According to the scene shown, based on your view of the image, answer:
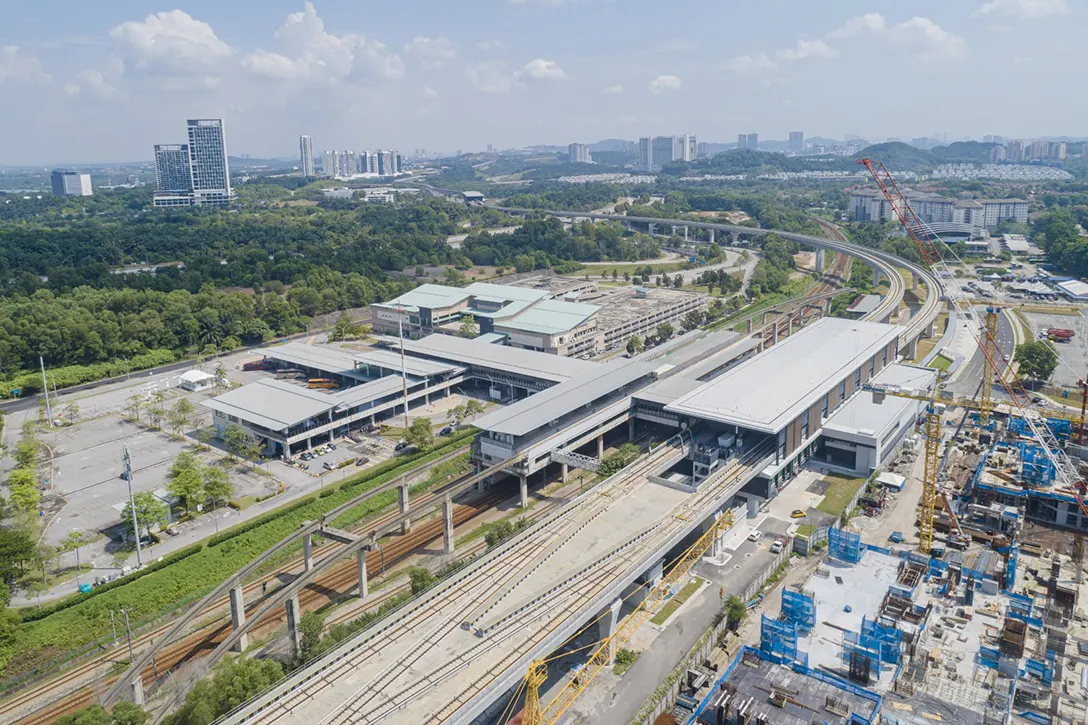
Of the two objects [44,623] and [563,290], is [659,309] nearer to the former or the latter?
[563,290]

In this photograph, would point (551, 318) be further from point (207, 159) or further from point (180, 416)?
point (207, 159)

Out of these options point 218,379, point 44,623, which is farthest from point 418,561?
point 218,379

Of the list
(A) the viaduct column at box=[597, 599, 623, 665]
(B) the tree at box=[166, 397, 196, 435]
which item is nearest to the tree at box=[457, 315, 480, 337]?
(B) the tree at box=[166, 397, 196, 435]

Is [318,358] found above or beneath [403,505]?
above

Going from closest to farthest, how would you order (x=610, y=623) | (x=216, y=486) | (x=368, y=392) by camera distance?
1. (x=610, y=623)
2. (x=216, y=486)
3. (x=368, y=392)

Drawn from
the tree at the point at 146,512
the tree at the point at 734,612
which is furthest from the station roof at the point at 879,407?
the tree at the point at 146,512

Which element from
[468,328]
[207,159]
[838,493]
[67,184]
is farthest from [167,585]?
[67,184]

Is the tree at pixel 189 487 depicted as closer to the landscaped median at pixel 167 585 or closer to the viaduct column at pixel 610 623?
the landscaped median at pixel 167 585
